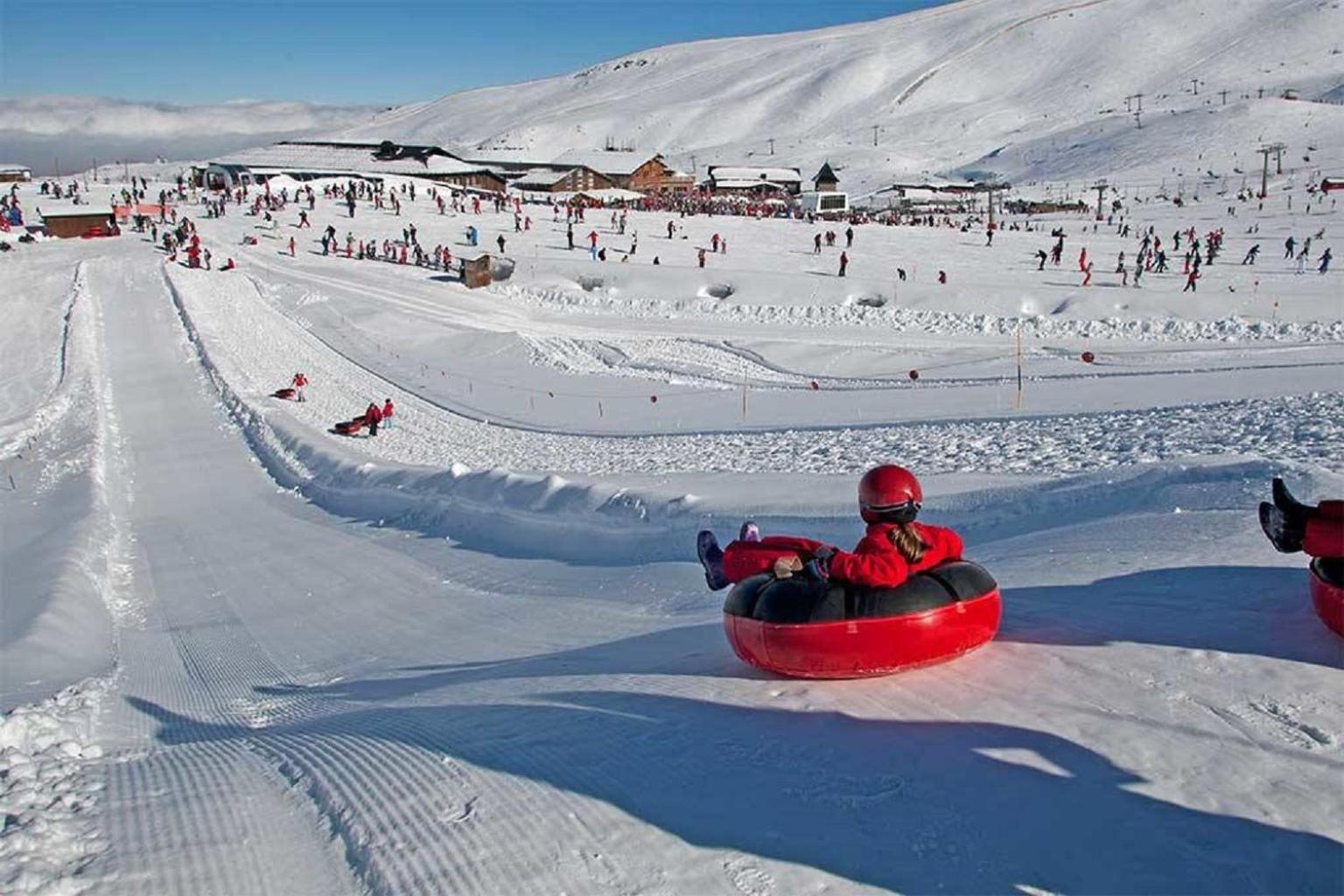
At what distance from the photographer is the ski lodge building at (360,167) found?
78.9 metres

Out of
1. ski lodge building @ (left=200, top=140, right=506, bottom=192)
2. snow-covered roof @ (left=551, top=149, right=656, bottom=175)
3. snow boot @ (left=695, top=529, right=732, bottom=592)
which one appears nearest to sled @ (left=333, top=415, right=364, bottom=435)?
snow boot @ (left=695, top=529, right=732, bottom=592)

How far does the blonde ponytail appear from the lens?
6.02 m

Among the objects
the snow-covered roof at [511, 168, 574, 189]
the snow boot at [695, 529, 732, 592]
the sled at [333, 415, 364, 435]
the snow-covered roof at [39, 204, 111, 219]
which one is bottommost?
the sled at [333, 415, 364, 435]

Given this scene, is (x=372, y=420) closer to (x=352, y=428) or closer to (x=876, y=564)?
(x=352, y=428)

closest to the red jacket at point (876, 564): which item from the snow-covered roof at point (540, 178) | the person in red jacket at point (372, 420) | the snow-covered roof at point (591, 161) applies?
the person in red jacket at point (372, 420)

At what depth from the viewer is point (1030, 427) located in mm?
15648

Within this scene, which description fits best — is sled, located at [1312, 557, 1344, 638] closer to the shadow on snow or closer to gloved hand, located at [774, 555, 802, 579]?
the shadow on snow

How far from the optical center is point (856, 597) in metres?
5.82

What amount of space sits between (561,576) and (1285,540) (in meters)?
6.80

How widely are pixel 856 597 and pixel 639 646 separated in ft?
7.74

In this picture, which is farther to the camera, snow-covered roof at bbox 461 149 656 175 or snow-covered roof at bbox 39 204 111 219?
snow-covered roof at bbox 461 149 656 175

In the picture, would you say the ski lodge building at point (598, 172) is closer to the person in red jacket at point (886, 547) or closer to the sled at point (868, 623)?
the person in red jacket at point (886, 547)

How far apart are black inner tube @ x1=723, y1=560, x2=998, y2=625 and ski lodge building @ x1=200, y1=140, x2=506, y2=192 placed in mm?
71871

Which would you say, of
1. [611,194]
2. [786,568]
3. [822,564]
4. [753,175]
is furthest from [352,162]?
[822,564]
